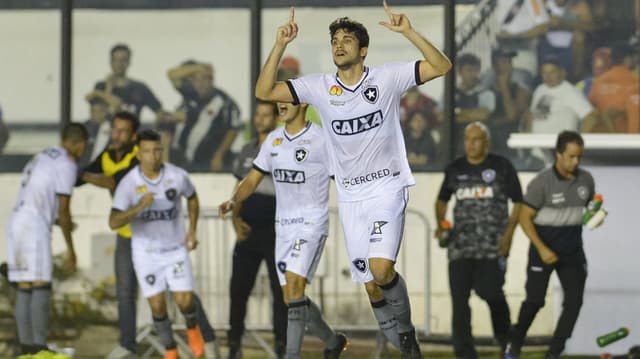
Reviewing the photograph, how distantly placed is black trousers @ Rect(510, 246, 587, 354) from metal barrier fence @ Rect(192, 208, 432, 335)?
1.74 meters

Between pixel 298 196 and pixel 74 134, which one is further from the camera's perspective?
pixel 74 134

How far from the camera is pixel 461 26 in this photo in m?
18.0

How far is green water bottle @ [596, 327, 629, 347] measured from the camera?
1580cm

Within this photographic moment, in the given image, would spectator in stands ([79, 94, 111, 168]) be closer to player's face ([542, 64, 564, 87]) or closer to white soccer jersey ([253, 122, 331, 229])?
player's face ([542, 64, 564, 87])

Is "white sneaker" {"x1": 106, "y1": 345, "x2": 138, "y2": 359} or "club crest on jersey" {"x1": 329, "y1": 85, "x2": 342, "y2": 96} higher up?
"club crest on jersey" {"x1": 329, "y1": 85, "x2": 342, "y2": 96}

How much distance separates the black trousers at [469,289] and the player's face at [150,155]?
251 cm

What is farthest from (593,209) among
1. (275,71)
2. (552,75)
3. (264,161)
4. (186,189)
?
(275,71)

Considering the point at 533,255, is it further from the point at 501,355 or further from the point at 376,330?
the point at 376,330

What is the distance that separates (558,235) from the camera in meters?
15.8

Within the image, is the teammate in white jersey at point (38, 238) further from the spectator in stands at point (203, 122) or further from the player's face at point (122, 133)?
the spectator in stands at point (203, 122)

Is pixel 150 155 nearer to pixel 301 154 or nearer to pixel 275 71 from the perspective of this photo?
pixel 301 154

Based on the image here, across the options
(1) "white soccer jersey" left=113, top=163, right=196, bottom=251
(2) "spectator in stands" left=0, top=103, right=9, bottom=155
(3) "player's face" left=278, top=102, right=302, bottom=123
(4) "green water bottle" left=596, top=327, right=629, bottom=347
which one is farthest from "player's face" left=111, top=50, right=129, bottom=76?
(4) "green water bottle" left=596, top=327, right=629, bottom=347

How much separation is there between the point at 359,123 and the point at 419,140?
5.55m

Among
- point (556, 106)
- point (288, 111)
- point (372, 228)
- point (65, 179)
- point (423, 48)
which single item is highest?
point (423, 48)
